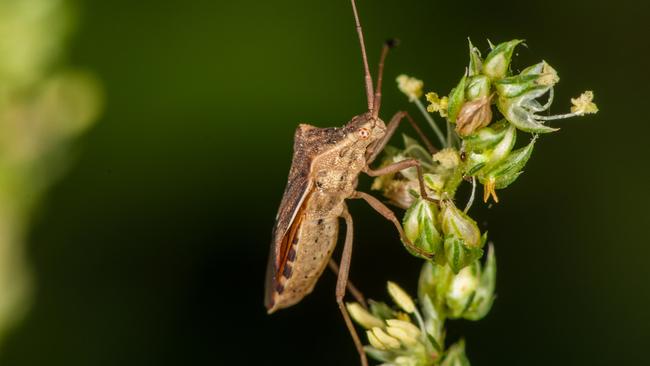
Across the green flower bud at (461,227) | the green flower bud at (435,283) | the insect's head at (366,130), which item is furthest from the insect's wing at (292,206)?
the green flower bud at (461,227)

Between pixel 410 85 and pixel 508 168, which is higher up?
pixel 410 85

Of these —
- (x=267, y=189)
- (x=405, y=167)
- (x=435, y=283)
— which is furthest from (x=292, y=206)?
(x=267, y=189)

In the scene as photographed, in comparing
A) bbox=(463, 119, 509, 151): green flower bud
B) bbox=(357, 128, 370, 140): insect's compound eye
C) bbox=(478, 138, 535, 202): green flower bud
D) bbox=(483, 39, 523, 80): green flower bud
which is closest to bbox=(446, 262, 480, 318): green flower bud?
bbox=(478, 138, 535, 202): green flower bud

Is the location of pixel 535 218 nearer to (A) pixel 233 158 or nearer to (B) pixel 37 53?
(A) pixel 233 158

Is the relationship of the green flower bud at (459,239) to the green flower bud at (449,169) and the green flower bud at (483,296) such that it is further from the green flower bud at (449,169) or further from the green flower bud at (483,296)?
the green flower bud at (483,296)

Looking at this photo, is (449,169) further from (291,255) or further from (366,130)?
(291,255)

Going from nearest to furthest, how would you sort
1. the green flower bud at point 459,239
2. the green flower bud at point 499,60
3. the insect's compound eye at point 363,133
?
the green flower bud at point 499,60 < the green flower bud at point 459,239 < the insect's compound eye at point 363,133
